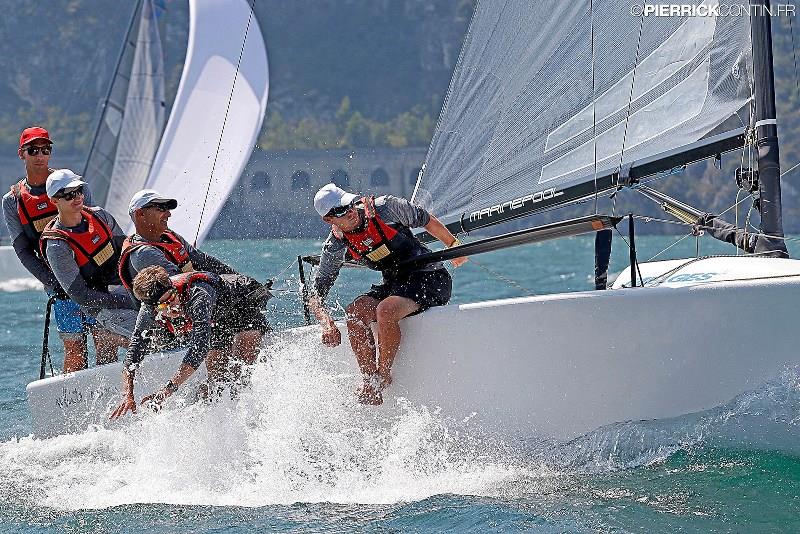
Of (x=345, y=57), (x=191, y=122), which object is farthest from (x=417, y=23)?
(x=191, y=122)

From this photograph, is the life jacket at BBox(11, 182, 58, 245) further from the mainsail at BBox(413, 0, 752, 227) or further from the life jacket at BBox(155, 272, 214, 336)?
the mainsail at BBox(413, 0, 752, 227)

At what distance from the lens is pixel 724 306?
3.83 m

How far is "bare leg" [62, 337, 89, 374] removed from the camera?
4.94 meters

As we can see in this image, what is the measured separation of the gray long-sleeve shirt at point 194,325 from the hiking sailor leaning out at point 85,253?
414mm

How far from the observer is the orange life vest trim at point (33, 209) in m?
4.80

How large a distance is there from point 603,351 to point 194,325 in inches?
54.4

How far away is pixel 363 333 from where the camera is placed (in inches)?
166

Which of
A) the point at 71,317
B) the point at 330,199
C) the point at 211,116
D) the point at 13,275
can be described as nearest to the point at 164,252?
the point at 330,199

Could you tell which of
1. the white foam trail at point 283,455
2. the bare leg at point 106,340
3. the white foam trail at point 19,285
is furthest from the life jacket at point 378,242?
the white foam trail at point 19,285

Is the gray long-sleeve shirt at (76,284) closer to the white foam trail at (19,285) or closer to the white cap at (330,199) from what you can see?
the white cap at (330,199)

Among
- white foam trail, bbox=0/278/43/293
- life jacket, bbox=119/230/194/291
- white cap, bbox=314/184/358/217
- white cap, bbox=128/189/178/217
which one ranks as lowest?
white foam trail, bbox=0/278/43/293

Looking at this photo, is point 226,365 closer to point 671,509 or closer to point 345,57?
point 671,509

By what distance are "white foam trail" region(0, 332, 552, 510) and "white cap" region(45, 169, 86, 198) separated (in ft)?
2.98

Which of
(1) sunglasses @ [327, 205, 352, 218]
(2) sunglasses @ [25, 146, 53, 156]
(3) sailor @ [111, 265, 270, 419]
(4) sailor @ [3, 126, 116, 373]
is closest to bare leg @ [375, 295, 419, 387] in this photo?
(1) sunglasses @ [327, 205, 352, 218]
